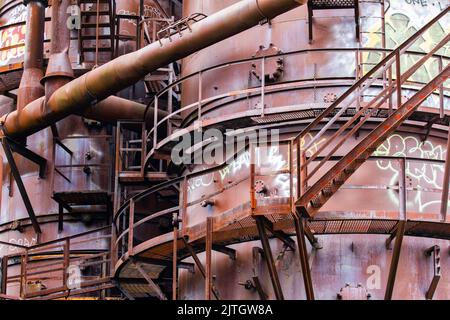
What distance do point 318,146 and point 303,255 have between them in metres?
2.93

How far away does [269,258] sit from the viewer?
68.4 ft

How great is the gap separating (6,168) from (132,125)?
188 inches

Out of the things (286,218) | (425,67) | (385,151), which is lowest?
(286,218)

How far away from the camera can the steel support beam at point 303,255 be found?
1989cm

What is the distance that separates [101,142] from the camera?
31.6 meters

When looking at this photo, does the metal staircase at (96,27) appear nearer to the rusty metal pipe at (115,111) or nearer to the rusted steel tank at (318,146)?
the rusty metal pipe at (115,111)

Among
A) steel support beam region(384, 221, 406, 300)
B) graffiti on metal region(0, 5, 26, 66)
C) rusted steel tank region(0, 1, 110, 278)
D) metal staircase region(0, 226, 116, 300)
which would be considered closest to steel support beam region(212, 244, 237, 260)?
steel support beam region(384, 221, 406, 300)

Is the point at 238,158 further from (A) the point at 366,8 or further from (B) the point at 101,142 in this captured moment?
(B) the point at 101,142

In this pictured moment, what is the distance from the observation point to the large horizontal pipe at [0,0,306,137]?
23344 mm

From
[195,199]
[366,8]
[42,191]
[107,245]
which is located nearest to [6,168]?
[42,191]

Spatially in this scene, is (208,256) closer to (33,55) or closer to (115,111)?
(115,111)

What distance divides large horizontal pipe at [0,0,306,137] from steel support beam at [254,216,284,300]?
4.65 metres

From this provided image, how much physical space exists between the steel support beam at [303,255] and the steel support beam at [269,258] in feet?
1.72

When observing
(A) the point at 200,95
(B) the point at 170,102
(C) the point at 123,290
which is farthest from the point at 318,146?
(C) the point at 123,290
